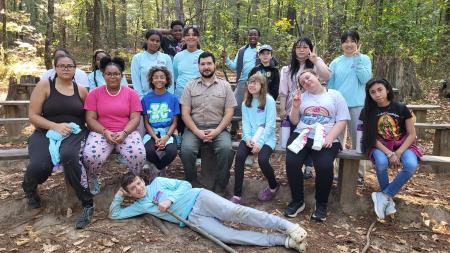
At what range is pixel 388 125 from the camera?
442 centimetres

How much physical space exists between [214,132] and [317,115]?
1339 millimetres

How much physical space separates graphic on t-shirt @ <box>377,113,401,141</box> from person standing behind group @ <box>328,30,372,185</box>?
37 centimetres

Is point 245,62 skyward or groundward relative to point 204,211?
skyward

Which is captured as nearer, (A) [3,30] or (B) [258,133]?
(B) [258,133]

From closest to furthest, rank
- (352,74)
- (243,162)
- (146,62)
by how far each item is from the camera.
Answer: (243,162) < (352,74) < (146,62)

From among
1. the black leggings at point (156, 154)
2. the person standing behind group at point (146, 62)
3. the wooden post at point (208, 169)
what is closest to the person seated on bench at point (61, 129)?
the black leggings at point (156, 154)

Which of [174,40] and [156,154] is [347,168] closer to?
[156,154]

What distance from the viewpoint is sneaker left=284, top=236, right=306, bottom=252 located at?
3719 millimetres

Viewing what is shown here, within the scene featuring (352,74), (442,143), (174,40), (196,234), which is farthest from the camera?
(174,40)

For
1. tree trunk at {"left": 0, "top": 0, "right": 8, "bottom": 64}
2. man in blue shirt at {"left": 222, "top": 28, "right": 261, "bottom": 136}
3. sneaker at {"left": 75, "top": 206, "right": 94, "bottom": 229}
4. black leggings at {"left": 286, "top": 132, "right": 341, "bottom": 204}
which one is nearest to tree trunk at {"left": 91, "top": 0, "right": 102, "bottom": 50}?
tree trunk at {"left": 0, "top": 0, "right": 8, "bottom": 64}

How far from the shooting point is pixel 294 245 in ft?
12.3

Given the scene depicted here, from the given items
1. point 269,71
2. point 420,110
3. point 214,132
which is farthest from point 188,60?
point 420,110

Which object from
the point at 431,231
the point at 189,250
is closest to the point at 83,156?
the point at 189,250

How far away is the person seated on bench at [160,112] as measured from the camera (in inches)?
193
